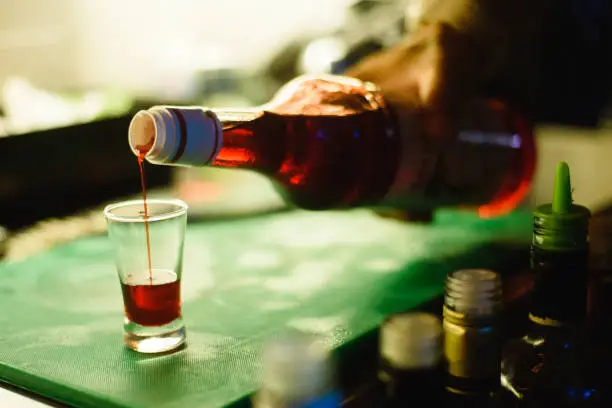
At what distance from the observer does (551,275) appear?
62cm

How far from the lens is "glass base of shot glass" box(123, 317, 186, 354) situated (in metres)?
0.73

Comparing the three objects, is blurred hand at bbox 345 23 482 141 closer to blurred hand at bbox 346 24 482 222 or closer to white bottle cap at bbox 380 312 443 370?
blurred hand at bbox 346 24 482 222

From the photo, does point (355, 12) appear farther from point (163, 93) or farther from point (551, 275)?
point (551, 275)

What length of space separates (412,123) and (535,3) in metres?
0.42

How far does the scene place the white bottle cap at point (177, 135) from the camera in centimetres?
63

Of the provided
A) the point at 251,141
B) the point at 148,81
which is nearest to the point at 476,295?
the point at 251,141

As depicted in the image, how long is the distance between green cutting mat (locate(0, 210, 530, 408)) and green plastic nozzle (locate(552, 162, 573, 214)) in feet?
0.75

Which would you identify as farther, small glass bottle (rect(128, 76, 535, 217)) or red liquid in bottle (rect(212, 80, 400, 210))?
red liquid in bottle (rect(212, 80, 400, 210))

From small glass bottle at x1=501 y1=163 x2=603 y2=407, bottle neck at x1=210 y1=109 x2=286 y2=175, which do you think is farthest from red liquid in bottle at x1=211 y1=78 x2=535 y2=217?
small glass bottle at x1=501 y1=163 x2=603 y2=407

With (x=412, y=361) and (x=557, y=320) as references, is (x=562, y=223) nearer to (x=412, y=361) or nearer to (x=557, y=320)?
(x=557, y=320)

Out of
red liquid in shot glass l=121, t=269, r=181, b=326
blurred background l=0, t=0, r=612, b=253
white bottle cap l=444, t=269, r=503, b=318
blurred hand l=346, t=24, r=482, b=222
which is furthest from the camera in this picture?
blurred background l=0, t=0, r=612, b=253

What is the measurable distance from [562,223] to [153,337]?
0.37 m

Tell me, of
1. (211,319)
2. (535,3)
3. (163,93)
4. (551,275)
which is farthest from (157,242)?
(163,93)

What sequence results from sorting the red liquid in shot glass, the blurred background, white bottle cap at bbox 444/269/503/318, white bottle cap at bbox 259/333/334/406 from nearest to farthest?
white bottle cap at bbox 259/333/334/406, white bottle cap at bbox 444/269/503/318, the red liquid in shot glass, the blurred background
